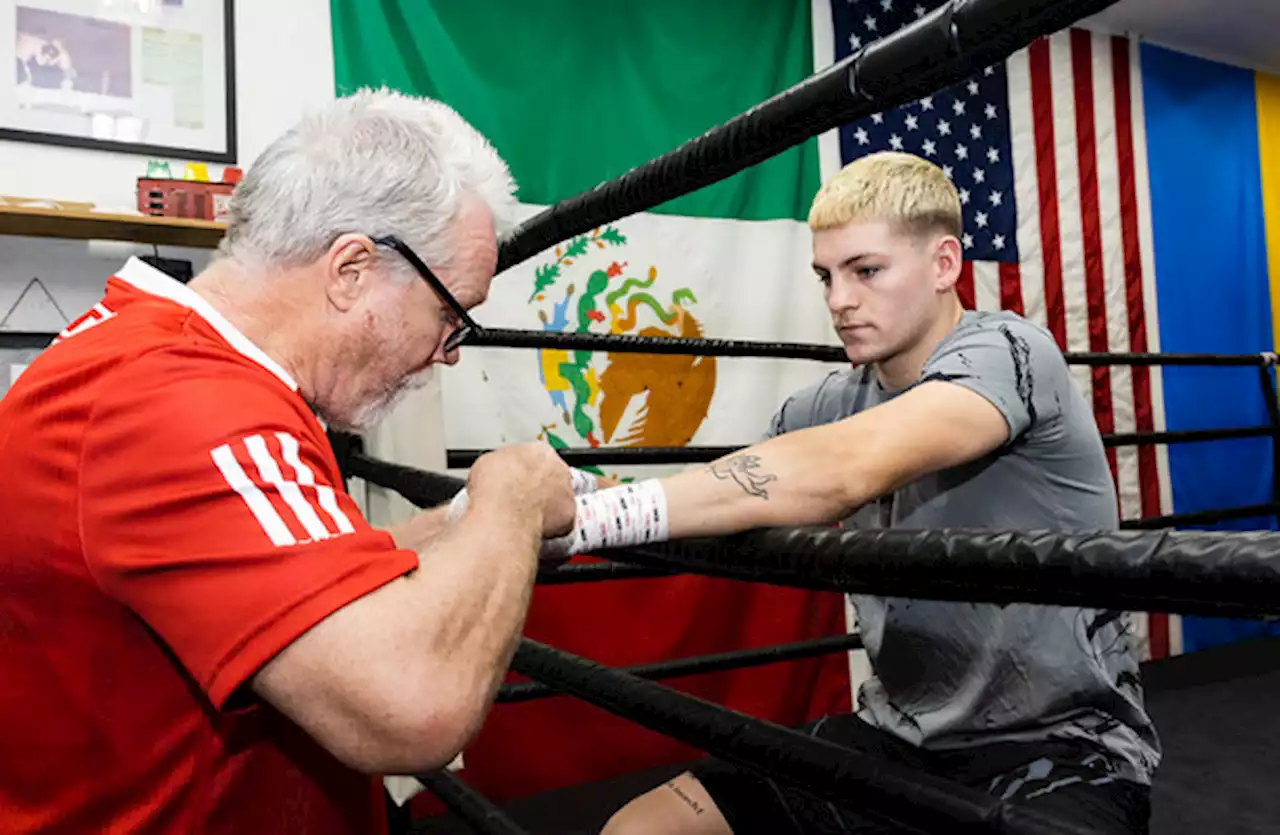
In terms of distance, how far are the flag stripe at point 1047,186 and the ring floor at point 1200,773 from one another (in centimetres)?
145

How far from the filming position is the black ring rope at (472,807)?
3.69ft

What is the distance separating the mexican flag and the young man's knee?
1.32 metres

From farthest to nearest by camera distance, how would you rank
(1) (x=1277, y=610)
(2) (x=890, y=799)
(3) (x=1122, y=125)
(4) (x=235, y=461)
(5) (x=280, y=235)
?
(3) (x=1122, y=125), (5) (x=280, y=235), (2) (x=890, y=799), (4) (x=235, y=461), (1) (x=1277, y=610)

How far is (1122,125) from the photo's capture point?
407cm

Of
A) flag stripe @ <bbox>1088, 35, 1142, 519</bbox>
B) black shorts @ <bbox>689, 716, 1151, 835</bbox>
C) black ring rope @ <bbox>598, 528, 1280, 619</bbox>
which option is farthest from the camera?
flag stripe @ <bbox>1088, 35, 1142, 519</bbox>

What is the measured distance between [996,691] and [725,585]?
5.79 feet

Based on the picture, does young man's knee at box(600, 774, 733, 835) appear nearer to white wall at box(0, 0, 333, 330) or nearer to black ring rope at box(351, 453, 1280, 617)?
black ring rope at box(351, 453, 1280, 617)

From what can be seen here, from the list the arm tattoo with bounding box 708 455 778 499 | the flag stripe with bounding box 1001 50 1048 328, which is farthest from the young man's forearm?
the flag stripe with bounding box 1001 50 1048 328

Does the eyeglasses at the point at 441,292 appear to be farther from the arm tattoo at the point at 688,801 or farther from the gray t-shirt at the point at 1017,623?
the arm tattoo at the point at 688,801

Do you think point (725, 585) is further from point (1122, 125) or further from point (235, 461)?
point (1122, 125)

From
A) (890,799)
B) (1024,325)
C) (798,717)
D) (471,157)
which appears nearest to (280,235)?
(471,157)

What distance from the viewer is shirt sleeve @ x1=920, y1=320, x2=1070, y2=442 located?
3.56 ft

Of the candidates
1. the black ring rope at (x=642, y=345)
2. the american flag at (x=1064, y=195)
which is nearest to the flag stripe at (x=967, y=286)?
the american flag at (x=1064, y=195)

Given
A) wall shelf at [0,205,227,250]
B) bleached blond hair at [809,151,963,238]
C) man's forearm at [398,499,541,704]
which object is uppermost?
wall shelf at [0,205,227,250]
